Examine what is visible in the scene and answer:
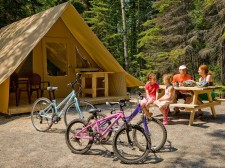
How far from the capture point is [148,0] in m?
21.8

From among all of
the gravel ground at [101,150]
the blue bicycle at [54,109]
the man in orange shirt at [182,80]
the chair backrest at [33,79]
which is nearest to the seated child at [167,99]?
the gravel ground at [101,150]

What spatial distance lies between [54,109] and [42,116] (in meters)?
0.35

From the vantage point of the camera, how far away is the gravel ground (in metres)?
3.72

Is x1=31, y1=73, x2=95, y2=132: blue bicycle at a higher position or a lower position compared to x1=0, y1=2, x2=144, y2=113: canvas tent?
lower

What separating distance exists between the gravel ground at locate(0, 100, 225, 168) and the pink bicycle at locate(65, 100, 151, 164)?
118mm

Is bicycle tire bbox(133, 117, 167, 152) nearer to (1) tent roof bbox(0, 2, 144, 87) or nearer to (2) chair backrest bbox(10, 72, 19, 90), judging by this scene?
(1) tent roof bbox(0, 2, 144, 87)

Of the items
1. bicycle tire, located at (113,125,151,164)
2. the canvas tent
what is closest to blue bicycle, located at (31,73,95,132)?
bicycle tire, located at (113,125,151,164)

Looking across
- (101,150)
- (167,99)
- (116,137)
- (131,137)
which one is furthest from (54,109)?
(167,99)

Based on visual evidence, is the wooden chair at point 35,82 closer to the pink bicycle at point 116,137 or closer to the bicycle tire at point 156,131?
the pink bicycle at point 116,137

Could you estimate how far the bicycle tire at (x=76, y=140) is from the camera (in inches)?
161

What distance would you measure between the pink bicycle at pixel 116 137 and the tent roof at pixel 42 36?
3398 mm

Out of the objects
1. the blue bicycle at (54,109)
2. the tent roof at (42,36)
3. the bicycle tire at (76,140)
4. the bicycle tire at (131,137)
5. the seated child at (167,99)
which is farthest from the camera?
the tent roof at (42,36)

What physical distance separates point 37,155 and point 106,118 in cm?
109

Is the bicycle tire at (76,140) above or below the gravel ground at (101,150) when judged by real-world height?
above
